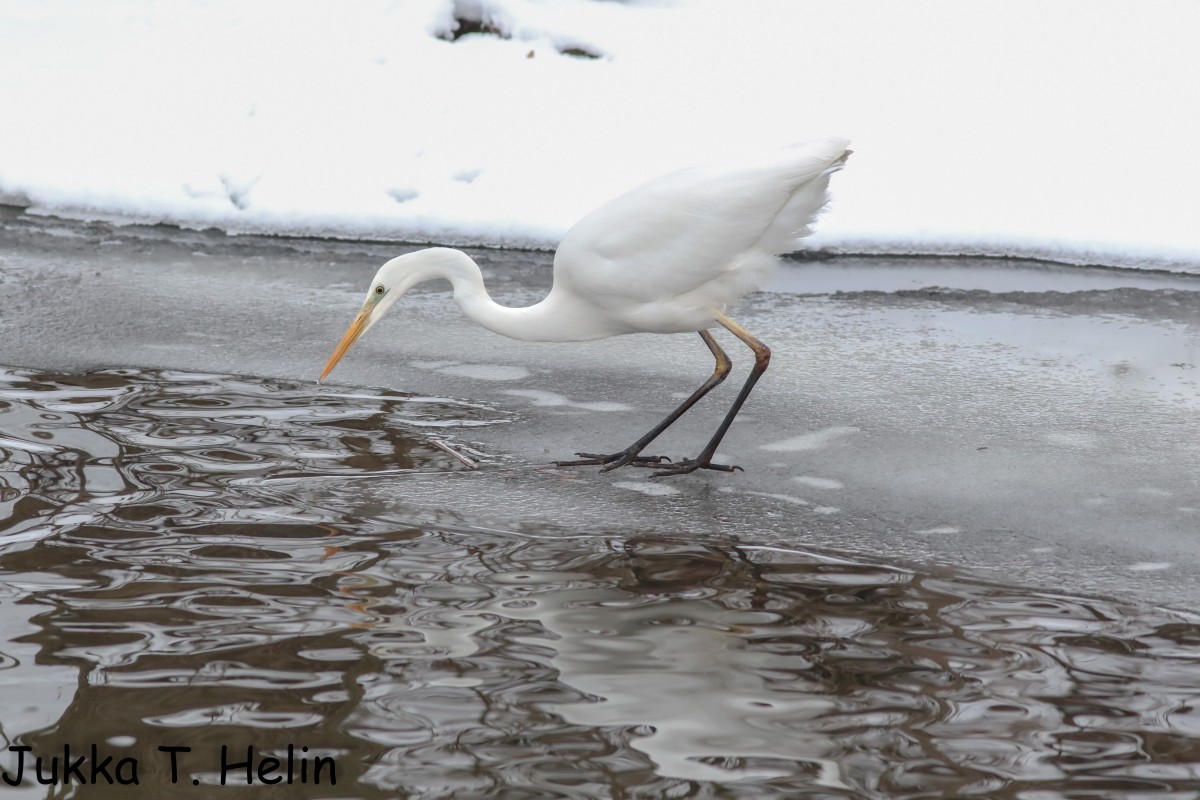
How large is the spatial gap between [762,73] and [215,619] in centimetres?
750

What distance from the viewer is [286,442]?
15.4ft

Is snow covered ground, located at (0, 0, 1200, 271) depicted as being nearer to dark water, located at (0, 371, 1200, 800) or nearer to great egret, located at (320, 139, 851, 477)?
great egret, located at (320, 139, 851, 477)

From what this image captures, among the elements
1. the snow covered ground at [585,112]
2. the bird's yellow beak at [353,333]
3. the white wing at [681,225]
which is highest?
the snow covered ground at [585,112]

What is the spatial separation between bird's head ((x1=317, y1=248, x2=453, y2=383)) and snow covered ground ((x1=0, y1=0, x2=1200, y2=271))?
311cm

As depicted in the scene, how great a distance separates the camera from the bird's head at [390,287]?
4.93m

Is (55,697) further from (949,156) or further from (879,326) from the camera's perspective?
(949,156)

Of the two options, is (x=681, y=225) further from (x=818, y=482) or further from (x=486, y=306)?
(x=818, y=482)

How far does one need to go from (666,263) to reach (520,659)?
1.99 metres

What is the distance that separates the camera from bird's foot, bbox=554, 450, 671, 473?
183 inches

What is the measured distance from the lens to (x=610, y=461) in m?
4.68

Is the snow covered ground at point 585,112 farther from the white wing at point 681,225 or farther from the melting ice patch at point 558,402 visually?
the white wing at point 681,225

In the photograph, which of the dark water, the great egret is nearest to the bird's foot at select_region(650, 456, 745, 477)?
the great egret

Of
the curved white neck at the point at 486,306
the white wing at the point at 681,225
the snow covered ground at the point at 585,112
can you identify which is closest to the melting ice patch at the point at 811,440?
the white wing at the point at 681,225

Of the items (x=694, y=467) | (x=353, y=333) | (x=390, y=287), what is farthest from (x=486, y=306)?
(x=694, y=467)
